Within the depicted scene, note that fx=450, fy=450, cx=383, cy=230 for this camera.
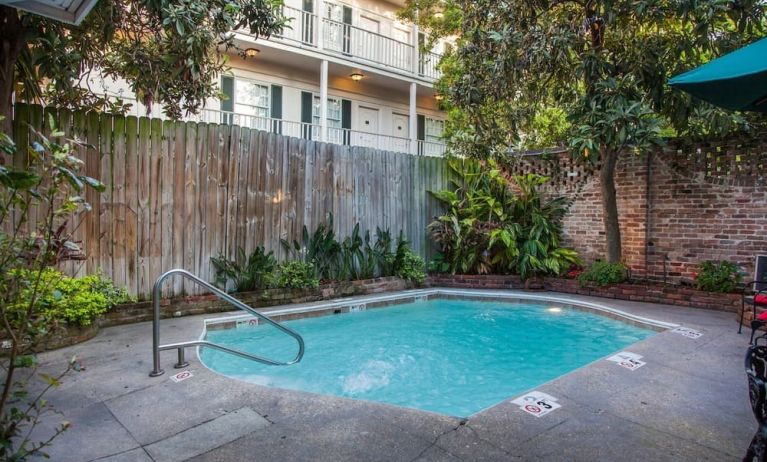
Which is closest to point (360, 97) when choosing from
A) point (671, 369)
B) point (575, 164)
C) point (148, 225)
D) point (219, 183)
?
point (575, 164)

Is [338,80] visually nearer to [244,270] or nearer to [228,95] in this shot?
[228,95]

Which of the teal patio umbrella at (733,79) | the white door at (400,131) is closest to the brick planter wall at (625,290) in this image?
the teal patio umbrella at (733,79)

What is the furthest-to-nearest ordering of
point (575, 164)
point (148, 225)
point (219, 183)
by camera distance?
point (575, 164)
point (219, 183)
point (148, 225)

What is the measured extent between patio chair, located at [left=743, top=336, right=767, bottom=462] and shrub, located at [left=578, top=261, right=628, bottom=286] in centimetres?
482

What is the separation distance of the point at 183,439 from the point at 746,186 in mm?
7732

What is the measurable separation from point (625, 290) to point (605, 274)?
37cm

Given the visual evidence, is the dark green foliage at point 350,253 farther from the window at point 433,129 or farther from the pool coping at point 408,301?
the window at point 433,129

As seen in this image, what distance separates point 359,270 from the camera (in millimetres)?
7750

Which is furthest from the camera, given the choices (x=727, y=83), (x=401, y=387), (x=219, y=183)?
(x=219, y=183)

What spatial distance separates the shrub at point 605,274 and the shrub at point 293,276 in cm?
447

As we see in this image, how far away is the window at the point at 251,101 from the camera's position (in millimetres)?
12281

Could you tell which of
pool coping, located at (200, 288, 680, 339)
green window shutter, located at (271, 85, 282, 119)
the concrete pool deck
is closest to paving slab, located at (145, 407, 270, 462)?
the concrete pool deck

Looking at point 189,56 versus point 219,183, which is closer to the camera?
point 189,56

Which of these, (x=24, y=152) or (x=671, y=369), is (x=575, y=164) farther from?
(x=24, y=152)
